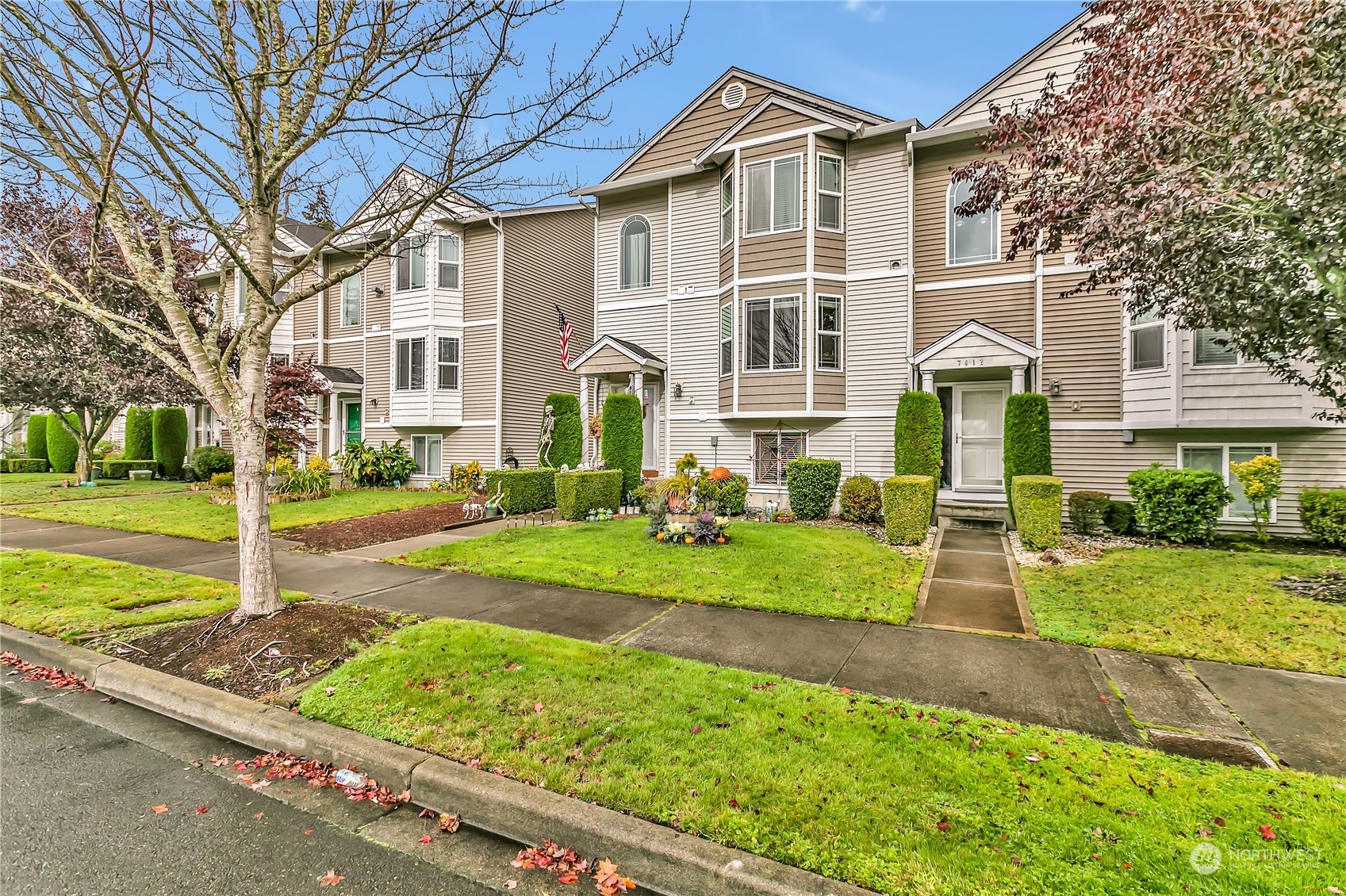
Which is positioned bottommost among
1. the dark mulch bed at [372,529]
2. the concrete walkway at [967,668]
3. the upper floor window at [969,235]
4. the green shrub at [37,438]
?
the concrete walkway at [967,668]

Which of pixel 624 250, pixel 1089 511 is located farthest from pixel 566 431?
pixel 1089 511

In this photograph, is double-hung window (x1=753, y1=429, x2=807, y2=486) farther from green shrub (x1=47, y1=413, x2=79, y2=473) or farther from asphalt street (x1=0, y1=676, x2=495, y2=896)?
green shrub (x1=47, y1=413, x2=79, y2=473)

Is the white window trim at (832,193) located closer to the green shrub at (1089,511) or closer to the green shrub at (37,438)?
the green shrub at (1089,511)

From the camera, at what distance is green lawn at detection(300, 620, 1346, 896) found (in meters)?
2.47

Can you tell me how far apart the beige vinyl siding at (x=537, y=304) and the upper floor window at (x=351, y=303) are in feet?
19.7

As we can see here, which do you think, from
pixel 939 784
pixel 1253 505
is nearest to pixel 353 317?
pixel 939 784

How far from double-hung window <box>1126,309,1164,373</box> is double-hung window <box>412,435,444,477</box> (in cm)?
1743

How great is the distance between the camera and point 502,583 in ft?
24.1

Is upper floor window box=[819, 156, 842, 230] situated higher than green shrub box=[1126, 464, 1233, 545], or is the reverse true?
upper floor window box=[819, 156, 842, 230]

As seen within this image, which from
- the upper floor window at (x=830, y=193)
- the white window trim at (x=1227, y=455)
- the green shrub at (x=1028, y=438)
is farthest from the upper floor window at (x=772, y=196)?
the white window trim at (x=1227, y=455)

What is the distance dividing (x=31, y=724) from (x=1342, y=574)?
12546 mm

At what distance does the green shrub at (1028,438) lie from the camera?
34.2ft

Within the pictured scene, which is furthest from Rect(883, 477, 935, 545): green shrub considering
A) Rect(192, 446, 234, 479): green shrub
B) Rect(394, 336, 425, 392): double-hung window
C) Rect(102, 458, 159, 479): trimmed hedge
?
Rect(102, 458, 159, 479): trimmed hedge

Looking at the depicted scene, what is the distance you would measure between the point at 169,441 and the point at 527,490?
17473 millimetres
